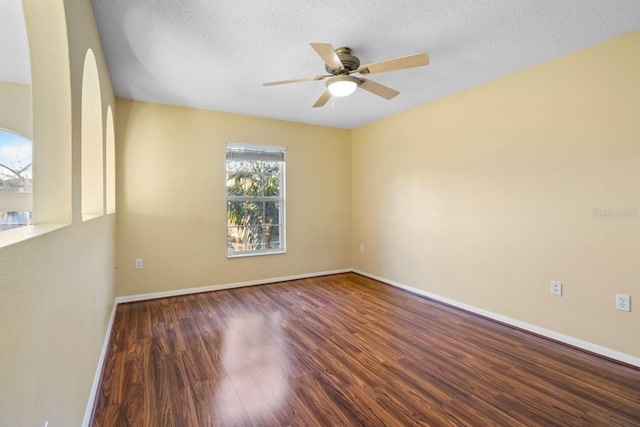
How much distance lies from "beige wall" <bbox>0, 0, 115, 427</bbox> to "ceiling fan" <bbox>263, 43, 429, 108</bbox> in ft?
4.12

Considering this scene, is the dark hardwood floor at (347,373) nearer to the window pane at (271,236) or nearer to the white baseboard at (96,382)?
the white baseboard at (96,382)

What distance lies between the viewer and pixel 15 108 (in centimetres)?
282

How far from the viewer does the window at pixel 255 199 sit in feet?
14.0

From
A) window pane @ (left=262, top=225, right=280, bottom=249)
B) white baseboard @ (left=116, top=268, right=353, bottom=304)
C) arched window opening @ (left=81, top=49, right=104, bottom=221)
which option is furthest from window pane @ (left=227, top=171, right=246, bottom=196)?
arched window opening @ (left=81, top=49, right=104, bottom=221)

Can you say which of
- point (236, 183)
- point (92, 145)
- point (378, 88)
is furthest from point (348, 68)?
point (236, 183)

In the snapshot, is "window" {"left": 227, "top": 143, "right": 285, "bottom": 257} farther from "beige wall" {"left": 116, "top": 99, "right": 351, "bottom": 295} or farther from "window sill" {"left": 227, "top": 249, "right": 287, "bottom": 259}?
"beige wall" {"left": 116, "top": 99, "right": 351, "bottom": 295}

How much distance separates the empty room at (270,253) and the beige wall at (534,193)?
2 cm

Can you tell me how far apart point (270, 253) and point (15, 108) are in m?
3.12

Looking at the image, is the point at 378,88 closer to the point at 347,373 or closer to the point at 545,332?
the point at 347,373

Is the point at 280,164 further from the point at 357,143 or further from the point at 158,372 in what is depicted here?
the point at 158,372

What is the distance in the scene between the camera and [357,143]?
5008 millimetres

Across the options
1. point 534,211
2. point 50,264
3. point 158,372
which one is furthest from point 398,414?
point 534,211

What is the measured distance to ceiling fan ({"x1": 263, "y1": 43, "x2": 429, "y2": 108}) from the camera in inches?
78.9

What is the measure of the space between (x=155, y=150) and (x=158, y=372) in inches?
104
